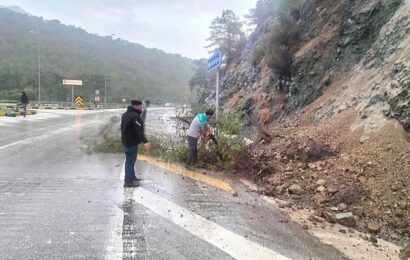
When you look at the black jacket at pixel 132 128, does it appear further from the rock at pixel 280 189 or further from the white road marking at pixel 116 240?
the rock at pixel 280 189

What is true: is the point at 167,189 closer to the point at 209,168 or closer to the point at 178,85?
the point at 209,168

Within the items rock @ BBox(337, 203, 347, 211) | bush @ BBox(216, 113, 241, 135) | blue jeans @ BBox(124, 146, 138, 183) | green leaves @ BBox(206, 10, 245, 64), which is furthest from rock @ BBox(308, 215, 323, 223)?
green leaves @ BBox(206, 10, 245, 64)

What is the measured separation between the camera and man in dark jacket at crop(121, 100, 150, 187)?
26.4 feet

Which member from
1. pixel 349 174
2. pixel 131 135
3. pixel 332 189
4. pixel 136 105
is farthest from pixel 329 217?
pixel 136 105

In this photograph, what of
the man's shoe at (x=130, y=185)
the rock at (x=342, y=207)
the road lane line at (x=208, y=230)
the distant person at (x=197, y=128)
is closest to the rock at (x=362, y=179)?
the rock at (x=342, y=207)

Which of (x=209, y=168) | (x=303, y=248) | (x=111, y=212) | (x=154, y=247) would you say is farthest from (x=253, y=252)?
(x=209, y=168)

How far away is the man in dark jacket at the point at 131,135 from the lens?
8055 mm

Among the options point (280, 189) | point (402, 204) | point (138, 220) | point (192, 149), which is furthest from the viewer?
point (192, 149)

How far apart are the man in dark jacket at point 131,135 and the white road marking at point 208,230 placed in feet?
2.72

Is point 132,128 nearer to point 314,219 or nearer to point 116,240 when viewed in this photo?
point 116,240

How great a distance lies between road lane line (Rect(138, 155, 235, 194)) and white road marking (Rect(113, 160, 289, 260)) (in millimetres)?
1618

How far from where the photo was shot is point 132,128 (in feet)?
26.6

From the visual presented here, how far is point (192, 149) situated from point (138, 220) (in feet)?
15.6

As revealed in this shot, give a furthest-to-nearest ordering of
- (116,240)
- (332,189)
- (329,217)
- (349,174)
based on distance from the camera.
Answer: (349,174) < (332,189) < (329,217) < (116,240)
